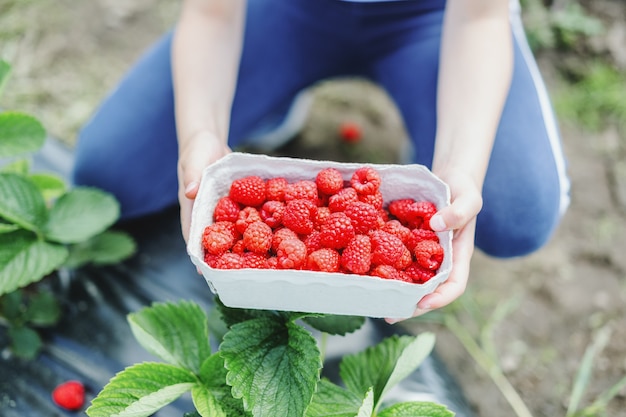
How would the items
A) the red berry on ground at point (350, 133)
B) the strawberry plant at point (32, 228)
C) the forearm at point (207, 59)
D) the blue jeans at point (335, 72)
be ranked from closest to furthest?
the strawberry plant at point (32, 228) < the forearm at point (207, 59) < the blue jeans at point (335, 72) < the red berry on ground at point (350, 133)

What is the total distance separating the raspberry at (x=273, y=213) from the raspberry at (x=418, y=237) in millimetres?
176

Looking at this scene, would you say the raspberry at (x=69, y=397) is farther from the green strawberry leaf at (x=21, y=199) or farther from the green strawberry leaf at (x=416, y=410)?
the green strawberry leaf at (x=416, y=410)

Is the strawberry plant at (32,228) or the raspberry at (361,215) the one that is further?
the strawberry plant at (32,228)

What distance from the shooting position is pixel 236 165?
88cm

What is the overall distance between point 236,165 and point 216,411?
35 cm

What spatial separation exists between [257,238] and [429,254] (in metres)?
0.22

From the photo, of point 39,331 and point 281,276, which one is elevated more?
point 281,276

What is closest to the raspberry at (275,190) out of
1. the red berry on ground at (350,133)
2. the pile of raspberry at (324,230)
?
the pile of raspberry at (324,230)

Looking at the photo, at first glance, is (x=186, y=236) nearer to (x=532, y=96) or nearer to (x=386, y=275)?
(x=386, y=275)

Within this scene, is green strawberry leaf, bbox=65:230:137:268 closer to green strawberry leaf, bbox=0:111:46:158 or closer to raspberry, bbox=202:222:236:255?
green strawberry leaf, bbox=0:111:46:158

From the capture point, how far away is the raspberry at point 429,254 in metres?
0.78

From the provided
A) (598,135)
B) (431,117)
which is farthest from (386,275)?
(598,135)

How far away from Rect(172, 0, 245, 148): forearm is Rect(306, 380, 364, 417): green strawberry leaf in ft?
1.66

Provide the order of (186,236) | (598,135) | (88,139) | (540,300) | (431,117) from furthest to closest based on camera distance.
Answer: (598,135), (540,300), (88,139), (431,117), (186,236)
